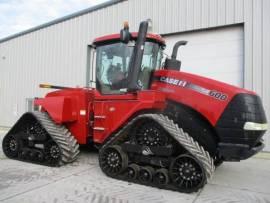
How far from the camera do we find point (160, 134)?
4691 millimetres

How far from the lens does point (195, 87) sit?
4797 millimetres

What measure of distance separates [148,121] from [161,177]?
862 millimetres

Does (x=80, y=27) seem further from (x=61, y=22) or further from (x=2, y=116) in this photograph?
(x=2, y=116)

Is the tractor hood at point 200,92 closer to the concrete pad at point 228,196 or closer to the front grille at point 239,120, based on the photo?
the front grille at point 239,120

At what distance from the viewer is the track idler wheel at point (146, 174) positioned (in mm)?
4691

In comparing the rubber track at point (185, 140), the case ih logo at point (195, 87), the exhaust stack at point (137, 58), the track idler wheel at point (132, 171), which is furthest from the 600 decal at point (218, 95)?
the track idler wheel at point (132, 171)

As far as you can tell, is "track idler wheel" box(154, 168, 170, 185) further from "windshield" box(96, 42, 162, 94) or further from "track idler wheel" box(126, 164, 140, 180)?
"windshield" box(96, 42, 162, 94)

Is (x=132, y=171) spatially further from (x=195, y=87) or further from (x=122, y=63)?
(x=122, y=63)

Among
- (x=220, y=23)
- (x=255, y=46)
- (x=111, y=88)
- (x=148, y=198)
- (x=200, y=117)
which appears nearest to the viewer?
(x=148, y=198)

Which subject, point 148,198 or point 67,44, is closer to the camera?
point 148,198

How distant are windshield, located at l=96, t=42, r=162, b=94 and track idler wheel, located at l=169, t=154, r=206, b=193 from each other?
1.54 metres

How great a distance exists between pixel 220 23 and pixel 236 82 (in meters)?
1.74

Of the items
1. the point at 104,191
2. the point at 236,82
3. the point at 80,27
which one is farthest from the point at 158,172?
the point at 80,27

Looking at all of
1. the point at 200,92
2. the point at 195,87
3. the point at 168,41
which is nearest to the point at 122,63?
the point at 195,87
